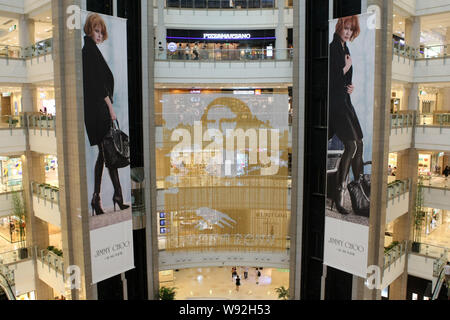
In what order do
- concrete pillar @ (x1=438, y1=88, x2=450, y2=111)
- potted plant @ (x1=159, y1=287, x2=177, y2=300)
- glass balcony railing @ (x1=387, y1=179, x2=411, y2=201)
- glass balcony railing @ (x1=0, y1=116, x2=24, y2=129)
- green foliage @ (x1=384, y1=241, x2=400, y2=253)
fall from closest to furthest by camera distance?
glass balcony railing @ (x1=0, y1=116, x2=24, y2=129)
glass balcony railing @ (x1=387, y1=179, x2=411, y2=201)
green foliage @ (x1=384, y1=241, x2=400, y2=253)
potted plant @ (x1=159, y1=287, x2=177, y2=300)
concrete pillar @ (x1=438, y1=88, x2=450, y2=111)

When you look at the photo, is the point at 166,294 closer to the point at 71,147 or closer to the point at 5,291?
the point at 5,291

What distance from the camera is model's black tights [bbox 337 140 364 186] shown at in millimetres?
11219

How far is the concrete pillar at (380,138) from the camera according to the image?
10945 millimetres

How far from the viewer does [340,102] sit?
1147 centimetres

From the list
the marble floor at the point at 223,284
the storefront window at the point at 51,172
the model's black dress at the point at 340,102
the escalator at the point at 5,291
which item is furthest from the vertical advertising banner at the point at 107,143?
the model's black dress at the point at 340,102

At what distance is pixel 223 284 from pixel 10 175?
10.5 meters

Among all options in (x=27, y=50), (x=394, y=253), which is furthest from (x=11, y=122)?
(x=394, y=253)

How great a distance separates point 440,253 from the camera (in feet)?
43.7

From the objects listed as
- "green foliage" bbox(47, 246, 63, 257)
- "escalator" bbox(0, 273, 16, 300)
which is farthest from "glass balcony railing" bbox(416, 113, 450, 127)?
"escalator" bbox(0, 273, 16, 300)

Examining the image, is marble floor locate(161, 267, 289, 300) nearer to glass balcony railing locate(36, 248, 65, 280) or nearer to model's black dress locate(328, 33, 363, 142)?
glass balcony railing locate(36, 248, 65, 280)

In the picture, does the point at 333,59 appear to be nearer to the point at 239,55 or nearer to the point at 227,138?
the point at 239,55

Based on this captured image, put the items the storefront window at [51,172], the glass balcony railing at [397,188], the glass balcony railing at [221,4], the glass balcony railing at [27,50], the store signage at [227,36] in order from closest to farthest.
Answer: the glass balcony railing at [27,50] → the glass balcony railing at [397,188] → the storefront window at [51,172] → the glass balcony railing at [221,4] → the store signage at [227,36]

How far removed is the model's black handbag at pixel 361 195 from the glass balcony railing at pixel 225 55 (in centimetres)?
524

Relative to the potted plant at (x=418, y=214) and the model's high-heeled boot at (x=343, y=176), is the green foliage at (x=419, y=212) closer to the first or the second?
the potted plant at (x=418, y=214)
